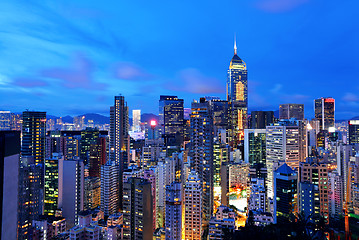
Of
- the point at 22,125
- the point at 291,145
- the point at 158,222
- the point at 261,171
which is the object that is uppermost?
the point at 22,125

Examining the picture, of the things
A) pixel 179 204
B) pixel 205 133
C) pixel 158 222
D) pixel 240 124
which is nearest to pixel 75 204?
pixel 158 222

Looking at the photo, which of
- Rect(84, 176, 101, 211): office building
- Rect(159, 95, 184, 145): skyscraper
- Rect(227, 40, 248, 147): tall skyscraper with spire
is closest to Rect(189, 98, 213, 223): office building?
Rect(84, 176, 101, 211): office building

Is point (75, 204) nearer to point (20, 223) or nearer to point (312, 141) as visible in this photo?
point (20, 223)

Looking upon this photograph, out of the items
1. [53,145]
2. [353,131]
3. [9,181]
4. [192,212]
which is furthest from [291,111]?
[9,181]

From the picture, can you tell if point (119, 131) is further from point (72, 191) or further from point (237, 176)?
point (237, 176)

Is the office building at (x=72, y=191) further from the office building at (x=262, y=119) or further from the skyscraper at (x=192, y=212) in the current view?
the office building at (x=262, y=119)

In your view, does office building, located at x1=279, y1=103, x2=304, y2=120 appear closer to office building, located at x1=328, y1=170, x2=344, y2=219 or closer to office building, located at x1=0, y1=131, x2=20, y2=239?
office building, located at x1=328, y1=170, x2=344, y2=219

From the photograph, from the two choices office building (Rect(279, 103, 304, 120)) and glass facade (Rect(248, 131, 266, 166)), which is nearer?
glass facade (Rect(248, 131, 266, 166))
